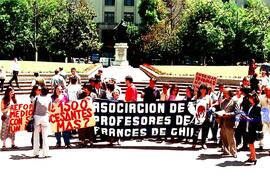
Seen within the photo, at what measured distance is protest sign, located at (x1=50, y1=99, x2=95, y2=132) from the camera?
44.9ft

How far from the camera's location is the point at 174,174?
11000mm

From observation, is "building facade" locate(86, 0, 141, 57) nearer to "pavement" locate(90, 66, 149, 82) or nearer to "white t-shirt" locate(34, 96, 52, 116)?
Answer: "pavement" locate(90, 66, 149, 82)

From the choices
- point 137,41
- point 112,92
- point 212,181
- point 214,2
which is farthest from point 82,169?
point 137,41

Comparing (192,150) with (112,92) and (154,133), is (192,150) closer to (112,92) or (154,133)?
(154,133)

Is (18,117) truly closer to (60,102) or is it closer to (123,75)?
(60,102)

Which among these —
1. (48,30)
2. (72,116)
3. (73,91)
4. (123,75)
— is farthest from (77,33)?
(72,116)

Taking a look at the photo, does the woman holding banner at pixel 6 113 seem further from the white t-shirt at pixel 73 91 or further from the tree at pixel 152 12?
the tree at pixel 152 12

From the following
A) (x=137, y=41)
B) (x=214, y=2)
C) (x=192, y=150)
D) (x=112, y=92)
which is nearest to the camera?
(x=192, y=150)

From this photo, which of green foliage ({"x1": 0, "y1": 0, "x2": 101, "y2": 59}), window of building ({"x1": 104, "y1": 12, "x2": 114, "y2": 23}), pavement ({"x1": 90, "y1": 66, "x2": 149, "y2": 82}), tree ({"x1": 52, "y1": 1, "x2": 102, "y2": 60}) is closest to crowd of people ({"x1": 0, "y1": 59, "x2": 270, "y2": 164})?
A: pavement ({"x1": 90, "y1": 66, "x2": 149, "y2": 82})

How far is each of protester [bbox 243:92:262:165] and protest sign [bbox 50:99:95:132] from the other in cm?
425

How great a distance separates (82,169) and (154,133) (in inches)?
139

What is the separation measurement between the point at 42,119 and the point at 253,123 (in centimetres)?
513

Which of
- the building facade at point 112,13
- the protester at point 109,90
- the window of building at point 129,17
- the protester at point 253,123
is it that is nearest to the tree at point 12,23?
the building facade at point 112,13

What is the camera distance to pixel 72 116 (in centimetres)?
1378
